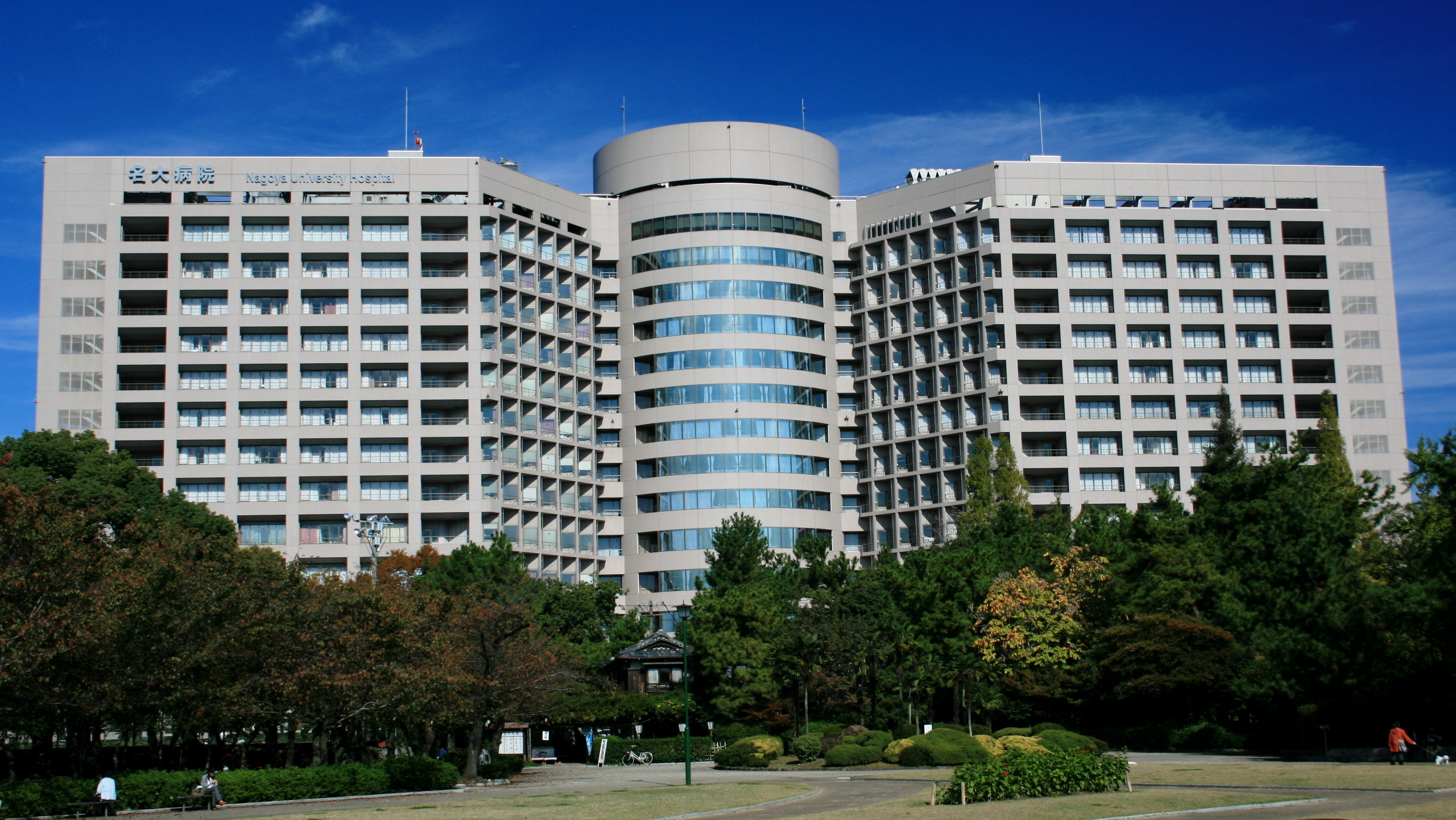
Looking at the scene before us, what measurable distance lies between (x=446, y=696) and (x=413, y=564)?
163ft

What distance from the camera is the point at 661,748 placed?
7838 centimetres

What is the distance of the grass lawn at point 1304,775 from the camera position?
39625 millimetres

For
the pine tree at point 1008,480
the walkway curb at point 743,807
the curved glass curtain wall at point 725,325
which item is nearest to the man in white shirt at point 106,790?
the walkway curb at point 743,807

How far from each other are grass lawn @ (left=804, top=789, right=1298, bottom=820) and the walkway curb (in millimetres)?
3882

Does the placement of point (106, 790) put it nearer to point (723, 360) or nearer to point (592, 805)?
point (592, 805)

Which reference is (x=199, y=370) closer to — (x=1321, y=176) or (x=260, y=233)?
(x=260, y=233)

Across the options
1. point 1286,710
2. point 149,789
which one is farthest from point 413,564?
point 1286,710

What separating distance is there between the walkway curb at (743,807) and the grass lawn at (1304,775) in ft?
36.1

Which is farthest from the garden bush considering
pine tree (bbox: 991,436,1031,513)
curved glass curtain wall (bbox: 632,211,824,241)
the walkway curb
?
curved glass curtain wall (bbox: 632,211,824,241)

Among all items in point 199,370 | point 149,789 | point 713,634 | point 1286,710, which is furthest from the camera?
point 199,370

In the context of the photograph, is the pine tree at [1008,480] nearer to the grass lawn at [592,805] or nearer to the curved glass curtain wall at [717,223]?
the curved glass curtain wall at [717,223]

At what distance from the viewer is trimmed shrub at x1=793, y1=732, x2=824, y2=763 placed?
6694cm

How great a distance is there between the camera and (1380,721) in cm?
5262

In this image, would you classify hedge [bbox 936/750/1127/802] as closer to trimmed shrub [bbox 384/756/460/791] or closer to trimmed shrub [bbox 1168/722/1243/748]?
trimmed shrub [bbox 384/756/460/791]
